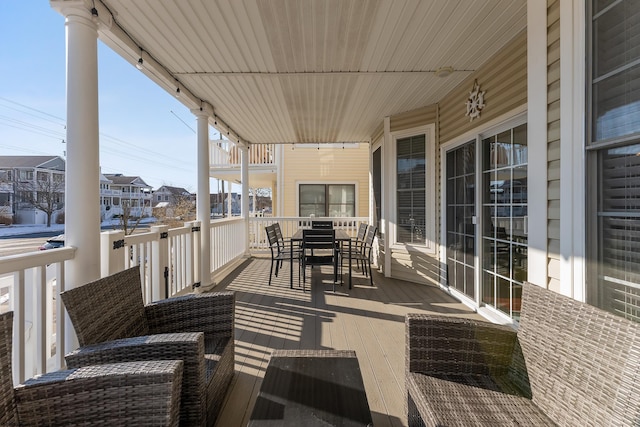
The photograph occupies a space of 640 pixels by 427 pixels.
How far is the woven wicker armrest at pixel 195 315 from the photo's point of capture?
1813 millimetres

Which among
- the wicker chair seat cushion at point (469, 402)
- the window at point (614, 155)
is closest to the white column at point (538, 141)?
the window at point (614, 155)

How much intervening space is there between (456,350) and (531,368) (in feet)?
1.02

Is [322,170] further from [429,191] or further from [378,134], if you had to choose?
[429,191]

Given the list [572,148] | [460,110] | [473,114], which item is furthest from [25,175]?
[572,148]

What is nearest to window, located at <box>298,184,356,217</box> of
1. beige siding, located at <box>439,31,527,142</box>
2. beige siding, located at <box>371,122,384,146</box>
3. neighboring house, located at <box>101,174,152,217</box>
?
beige siding, located at <box>371,122,384,146</box>

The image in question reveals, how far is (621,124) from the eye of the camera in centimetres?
148

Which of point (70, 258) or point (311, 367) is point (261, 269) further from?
point (311, 367)

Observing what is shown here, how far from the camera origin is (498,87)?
292 cm

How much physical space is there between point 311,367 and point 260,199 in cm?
2792

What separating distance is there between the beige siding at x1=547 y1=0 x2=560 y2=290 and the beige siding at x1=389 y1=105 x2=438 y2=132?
254 cm

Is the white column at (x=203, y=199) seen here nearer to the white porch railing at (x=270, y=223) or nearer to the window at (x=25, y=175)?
the white porch railing at (x=270, y=223)

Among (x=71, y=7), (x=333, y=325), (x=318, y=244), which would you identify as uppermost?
(x=71, y=7)

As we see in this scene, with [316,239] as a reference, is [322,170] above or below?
above

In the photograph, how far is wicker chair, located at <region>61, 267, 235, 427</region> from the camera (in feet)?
4.20
